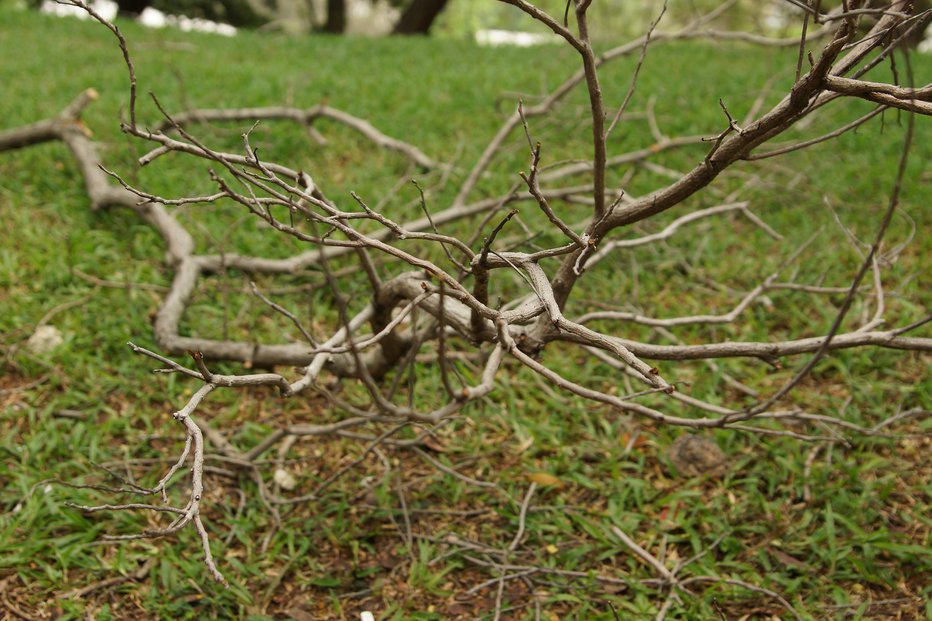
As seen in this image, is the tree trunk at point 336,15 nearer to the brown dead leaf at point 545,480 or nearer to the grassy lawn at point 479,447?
the grassy lawn at point 479,447

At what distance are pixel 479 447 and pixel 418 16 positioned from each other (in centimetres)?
1001

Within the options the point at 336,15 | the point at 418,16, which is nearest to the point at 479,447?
the point at 418,16

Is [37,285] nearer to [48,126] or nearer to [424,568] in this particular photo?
[48,126]

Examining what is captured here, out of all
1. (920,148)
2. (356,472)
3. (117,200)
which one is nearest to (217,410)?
(356,472)

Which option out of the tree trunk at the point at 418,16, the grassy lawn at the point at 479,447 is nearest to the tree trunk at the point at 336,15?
the tree trunk at the point at 418,16

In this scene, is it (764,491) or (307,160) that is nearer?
(764,491)

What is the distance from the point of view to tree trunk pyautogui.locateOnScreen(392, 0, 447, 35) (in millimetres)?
11430

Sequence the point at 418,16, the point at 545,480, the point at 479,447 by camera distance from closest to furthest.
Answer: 1. the point at 545,480
2. the point at 479,447
3. the point at 418,16

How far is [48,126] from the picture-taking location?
445 centimetres

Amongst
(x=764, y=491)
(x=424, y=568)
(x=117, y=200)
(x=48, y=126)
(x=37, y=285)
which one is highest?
(x=48, y=126)

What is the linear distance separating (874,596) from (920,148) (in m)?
3.64

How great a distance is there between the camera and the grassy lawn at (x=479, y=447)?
238cm

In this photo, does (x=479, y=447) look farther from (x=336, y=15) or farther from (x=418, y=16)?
(x=336, y=15)

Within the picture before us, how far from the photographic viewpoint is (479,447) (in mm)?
2951
